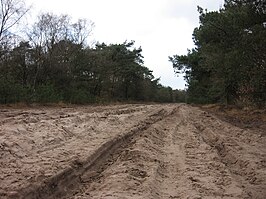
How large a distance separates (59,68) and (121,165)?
29971 mm

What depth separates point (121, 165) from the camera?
22.2ft

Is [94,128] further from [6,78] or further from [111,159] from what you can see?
[6,78]

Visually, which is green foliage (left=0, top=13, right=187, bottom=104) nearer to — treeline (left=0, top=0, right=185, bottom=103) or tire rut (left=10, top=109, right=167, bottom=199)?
treeline (left=0, top=0, right=185, bottom=103)

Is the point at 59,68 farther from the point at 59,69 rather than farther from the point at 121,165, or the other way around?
the point at 121,165

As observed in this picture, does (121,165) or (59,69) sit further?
(59,69)

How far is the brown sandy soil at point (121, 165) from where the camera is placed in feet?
17.1

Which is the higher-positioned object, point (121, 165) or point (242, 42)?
point (242, 42)

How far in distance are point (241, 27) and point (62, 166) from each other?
13.8 m

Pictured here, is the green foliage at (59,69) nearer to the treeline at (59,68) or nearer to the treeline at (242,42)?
the treeline at (59,68)

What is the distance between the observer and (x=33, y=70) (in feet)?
113

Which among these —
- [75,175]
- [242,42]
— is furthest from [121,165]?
[242,42]

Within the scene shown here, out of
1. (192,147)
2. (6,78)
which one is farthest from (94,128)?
(6,78)

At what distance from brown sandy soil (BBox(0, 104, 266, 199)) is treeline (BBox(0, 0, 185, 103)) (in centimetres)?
1669

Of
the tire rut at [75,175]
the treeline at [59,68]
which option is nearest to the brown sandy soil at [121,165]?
the tire rut at [75,175]
